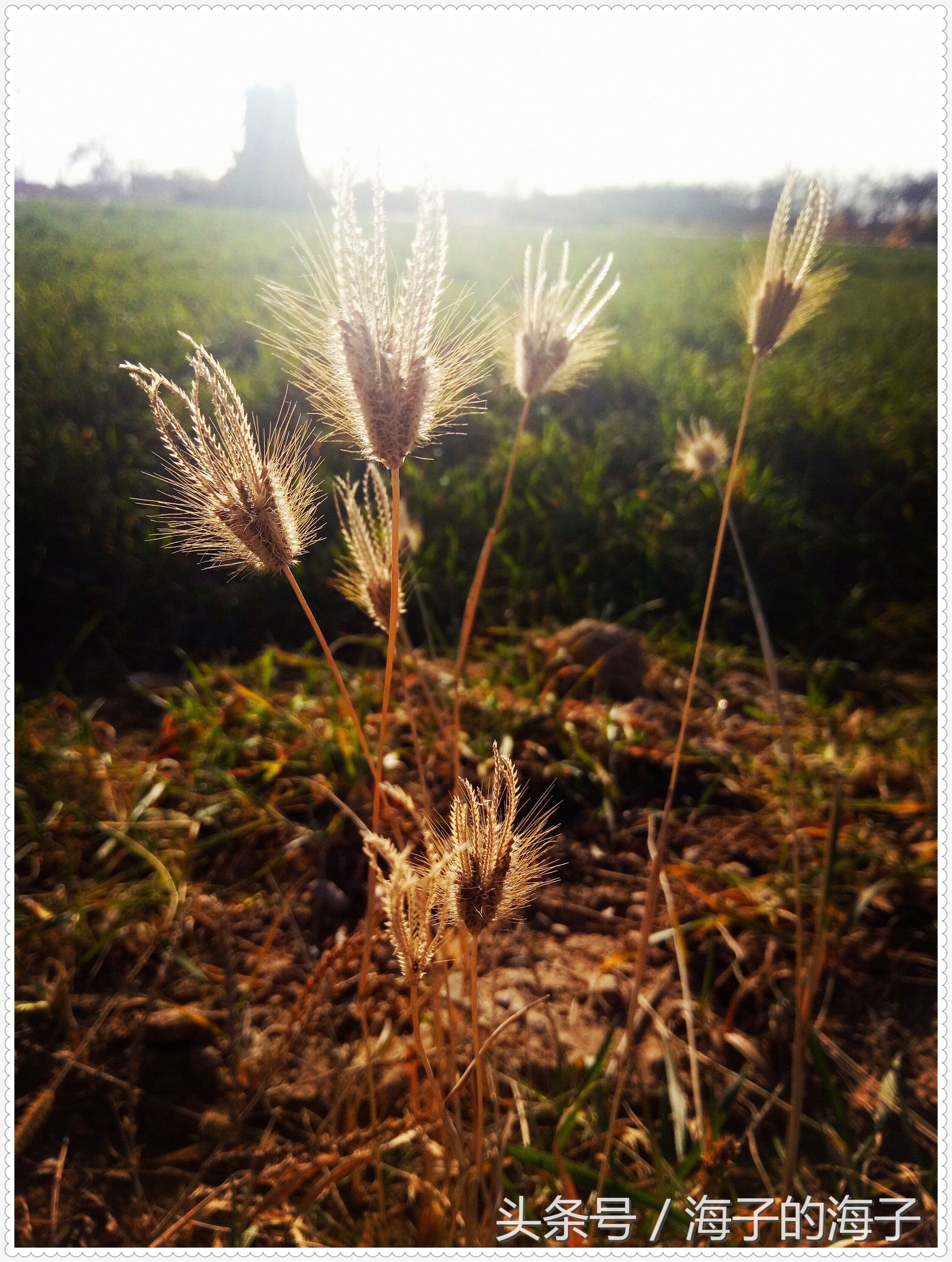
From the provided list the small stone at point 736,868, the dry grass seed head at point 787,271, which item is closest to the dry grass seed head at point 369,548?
the dry grass seed head at point 787,271

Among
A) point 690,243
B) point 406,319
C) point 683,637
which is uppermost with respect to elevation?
point 690,243

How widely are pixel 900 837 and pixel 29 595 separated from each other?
186 centimetres

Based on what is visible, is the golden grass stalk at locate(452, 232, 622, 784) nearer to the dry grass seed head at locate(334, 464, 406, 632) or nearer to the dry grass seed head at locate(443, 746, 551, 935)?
the dry grass seed head at locate(334, 464, 406, 632)

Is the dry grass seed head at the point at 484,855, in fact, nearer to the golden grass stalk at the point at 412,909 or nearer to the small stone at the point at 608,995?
the golden grass stalk at the point at 412,909

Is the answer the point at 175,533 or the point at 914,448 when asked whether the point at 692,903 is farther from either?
the point at 914,448

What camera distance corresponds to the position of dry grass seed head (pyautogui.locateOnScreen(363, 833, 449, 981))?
0.39 metres

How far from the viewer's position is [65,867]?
3.77 feet

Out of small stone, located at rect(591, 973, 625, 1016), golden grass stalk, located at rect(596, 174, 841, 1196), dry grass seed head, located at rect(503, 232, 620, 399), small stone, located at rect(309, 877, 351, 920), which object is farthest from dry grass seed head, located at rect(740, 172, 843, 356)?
small stone, located at rect(309, 877, 351, 920)

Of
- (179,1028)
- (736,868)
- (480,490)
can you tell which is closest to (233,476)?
(179,1028)

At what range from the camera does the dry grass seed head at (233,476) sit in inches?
17.1

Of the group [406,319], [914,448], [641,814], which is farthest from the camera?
[914,448]

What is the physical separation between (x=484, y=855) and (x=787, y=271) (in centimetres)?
54

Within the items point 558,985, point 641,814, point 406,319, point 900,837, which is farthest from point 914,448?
point 406,319

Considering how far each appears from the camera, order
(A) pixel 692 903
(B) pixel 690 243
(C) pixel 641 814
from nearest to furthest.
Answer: (A) pixel 692 903 → (C) pixel 641 814 → (B) pixel 690 243
